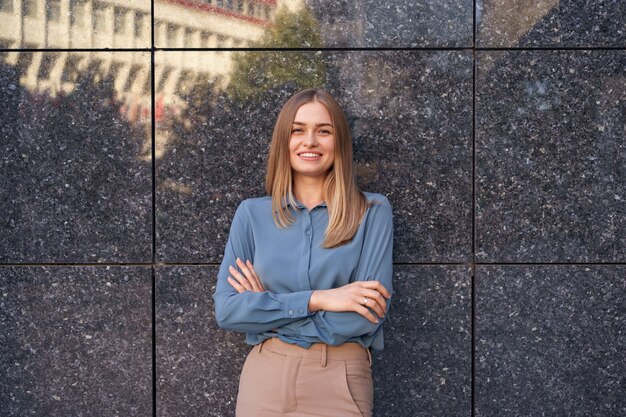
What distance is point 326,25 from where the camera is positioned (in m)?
4.06

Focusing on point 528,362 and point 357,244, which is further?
point 528,362

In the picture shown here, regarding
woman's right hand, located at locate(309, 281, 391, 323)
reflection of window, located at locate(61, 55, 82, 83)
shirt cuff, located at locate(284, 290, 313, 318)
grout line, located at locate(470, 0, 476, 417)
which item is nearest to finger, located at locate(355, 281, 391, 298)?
woman's right hand, located at locate(309, 281, 391, 323)

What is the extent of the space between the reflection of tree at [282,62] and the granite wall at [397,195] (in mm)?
11

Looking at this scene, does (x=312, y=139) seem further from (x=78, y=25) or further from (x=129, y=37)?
(x=78, y=25)

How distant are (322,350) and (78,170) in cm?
188

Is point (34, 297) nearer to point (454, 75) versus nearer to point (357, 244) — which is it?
point (357, 244)

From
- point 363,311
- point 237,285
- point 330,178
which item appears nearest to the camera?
point 363,311

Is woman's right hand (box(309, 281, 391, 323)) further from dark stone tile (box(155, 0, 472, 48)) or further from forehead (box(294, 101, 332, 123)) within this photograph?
dark stone tile (box(155, 0, 472, 48))

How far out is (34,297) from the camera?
4.14 meters

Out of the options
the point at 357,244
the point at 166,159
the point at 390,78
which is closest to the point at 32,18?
the point at 166,159

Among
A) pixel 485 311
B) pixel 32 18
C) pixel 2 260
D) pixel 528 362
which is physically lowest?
pixel 528 362

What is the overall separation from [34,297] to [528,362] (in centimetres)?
289

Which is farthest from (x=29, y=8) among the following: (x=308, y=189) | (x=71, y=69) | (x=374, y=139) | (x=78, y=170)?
(x=374, y=139)

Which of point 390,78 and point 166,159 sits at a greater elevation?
point 390,78
